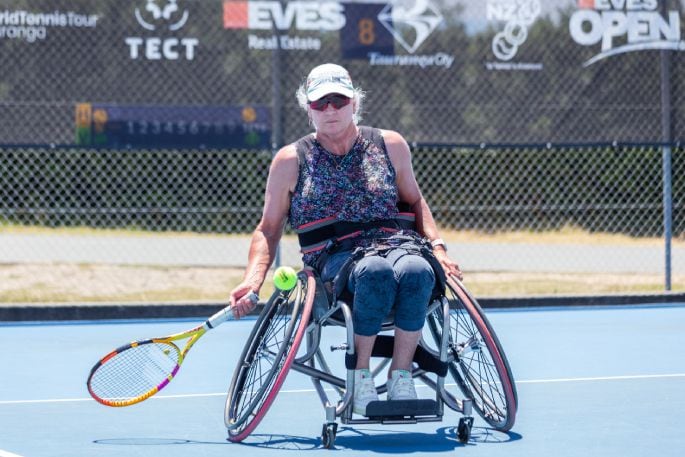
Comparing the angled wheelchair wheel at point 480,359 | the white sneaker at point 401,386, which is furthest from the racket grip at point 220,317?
the angled wheelchair wheel at point 480,359

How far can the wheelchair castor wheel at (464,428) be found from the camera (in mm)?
4910

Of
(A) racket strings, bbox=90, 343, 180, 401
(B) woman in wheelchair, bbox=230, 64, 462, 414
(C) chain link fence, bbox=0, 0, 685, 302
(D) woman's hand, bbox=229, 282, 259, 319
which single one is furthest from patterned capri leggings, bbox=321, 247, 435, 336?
(C) chain link fence, bbox=0, 0, 685, 302

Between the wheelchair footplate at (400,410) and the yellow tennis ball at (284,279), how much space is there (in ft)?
1.82

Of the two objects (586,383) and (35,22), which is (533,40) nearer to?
(35,22)

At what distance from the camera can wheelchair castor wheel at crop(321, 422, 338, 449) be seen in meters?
4.82

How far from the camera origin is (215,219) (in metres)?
14.2

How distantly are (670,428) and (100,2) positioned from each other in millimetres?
5944

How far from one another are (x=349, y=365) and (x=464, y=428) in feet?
1.60

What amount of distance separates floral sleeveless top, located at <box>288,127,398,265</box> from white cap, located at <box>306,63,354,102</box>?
25 cm

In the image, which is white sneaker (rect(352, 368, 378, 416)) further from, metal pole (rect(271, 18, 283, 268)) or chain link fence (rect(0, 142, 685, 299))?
chain link fence (rect(0, 142, 685, 299))

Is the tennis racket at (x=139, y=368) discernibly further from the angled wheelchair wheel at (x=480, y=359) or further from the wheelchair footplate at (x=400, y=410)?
the angled wheelchair wheel at (x=480, y=359)

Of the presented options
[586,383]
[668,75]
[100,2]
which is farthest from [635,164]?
[586,383]

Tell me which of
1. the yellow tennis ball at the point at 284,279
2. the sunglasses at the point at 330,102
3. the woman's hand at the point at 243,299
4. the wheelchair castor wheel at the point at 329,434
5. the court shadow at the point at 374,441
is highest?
the sunglasses at the point at 330,102

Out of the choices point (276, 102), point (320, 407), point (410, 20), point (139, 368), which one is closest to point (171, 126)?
point (276, 102)
